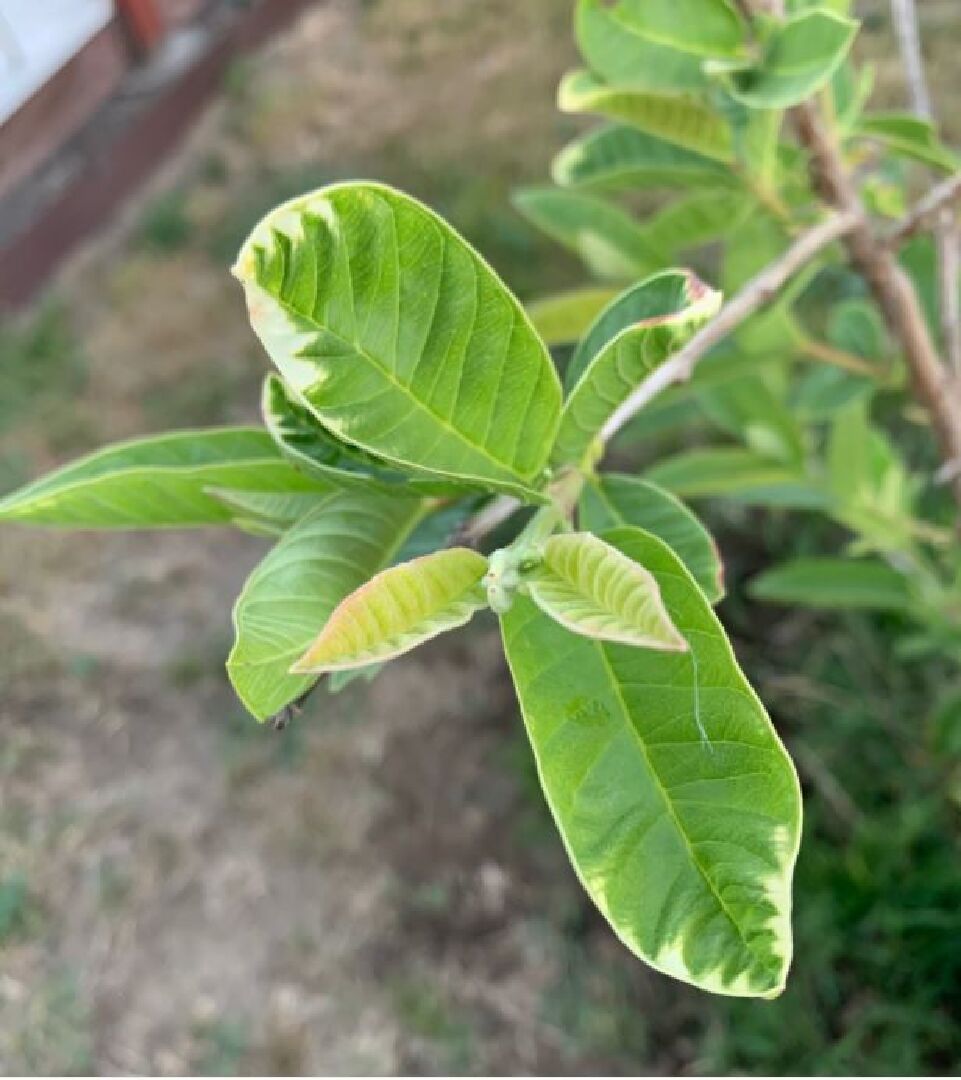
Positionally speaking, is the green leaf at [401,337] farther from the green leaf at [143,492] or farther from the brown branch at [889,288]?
the brown branch at [889,288]

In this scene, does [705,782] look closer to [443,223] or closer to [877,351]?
[443,223]

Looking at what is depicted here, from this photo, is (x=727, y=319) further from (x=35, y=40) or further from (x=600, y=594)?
(x=35, y=40)

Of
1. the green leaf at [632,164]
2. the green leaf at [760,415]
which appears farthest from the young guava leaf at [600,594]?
the green leaf at [760,415]

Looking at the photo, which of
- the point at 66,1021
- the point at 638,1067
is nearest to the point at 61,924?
the point at 66,1021

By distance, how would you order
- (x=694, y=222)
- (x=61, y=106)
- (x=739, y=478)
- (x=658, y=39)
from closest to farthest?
(x=658, y=39), (x=694, y=222), (x=739, y=478), (x=61, y=106)

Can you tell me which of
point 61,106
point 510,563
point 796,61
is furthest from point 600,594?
point 61,106
